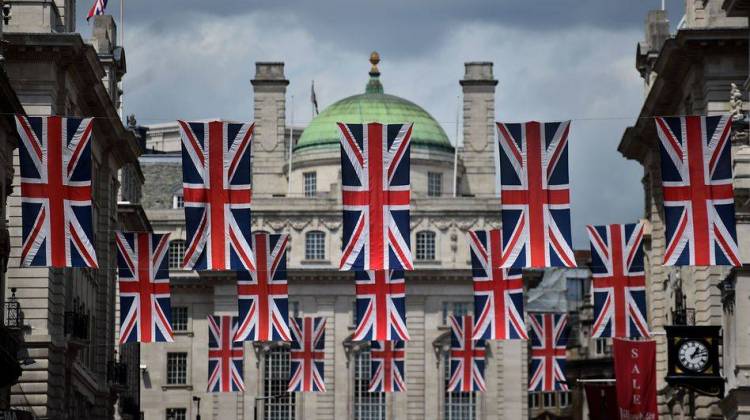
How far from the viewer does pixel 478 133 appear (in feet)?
421

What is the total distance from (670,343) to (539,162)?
7436 mm

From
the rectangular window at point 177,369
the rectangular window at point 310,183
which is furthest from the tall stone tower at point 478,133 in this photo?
the rectangular window at point 177,369

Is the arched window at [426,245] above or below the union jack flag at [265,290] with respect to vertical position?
above

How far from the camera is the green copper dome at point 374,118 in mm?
126750

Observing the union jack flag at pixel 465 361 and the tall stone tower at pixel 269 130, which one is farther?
the tall stone tower at pixel 269 130

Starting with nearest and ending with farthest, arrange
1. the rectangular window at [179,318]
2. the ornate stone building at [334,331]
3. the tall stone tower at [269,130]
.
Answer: the ornate stone building at [334,331] → the rectangular window at [179,318] → the tall stone tower at [269,130]

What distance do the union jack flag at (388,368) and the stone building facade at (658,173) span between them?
1215 centimetres

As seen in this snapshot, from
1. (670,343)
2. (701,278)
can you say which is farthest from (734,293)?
(701,278)

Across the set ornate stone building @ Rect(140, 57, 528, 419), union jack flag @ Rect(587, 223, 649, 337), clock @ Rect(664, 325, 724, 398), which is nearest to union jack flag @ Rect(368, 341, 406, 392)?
union jack flag @ Rect(587, 223, 649, 337)

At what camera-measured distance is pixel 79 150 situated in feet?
179

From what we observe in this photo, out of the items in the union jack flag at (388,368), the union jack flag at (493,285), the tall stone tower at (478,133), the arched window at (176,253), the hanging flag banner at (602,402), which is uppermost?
the tall stone tower at (478,133)

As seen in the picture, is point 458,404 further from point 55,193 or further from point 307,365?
point 55,193

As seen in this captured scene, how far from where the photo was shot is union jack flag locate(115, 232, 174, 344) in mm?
65938

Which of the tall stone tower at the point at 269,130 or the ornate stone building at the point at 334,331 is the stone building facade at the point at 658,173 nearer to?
the ornate stone building at the point at 334,331
